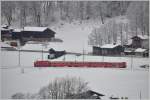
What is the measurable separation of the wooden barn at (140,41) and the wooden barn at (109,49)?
132mm

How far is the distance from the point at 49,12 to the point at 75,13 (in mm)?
242

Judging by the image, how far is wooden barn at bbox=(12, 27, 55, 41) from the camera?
8.74m

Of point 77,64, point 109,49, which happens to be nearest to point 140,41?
point 109,49

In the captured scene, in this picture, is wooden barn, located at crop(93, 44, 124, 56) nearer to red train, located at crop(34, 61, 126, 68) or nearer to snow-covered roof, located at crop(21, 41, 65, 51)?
red train, located at crop(34, 61, 126, 68)

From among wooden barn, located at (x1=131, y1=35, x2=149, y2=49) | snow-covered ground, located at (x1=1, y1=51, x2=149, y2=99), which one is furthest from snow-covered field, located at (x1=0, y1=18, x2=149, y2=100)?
wooden barn, located at (x1=131, y1=35, x2=149, y2=49)

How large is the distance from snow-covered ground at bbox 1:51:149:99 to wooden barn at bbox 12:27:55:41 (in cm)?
15

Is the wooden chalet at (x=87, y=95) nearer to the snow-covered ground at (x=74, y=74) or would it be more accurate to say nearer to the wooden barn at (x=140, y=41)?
the snow-covered ground at (x=74, y=74)

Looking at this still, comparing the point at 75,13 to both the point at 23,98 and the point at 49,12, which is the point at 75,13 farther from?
the point at 23,98

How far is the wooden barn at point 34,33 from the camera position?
874 cm

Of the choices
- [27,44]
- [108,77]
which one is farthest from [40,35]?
[108,77]

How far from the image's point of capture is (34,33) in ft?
28.7

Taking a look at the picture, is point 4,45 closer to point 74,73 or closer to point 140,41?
point 74,73

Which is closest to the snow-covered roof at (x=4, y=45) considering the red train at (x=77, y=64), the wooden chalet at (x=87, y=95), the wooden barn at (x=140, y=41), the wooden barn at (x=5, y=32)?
the wooden barn at (x=5, y=32)

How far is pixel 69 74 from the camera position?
Answer: 28.6 ft
